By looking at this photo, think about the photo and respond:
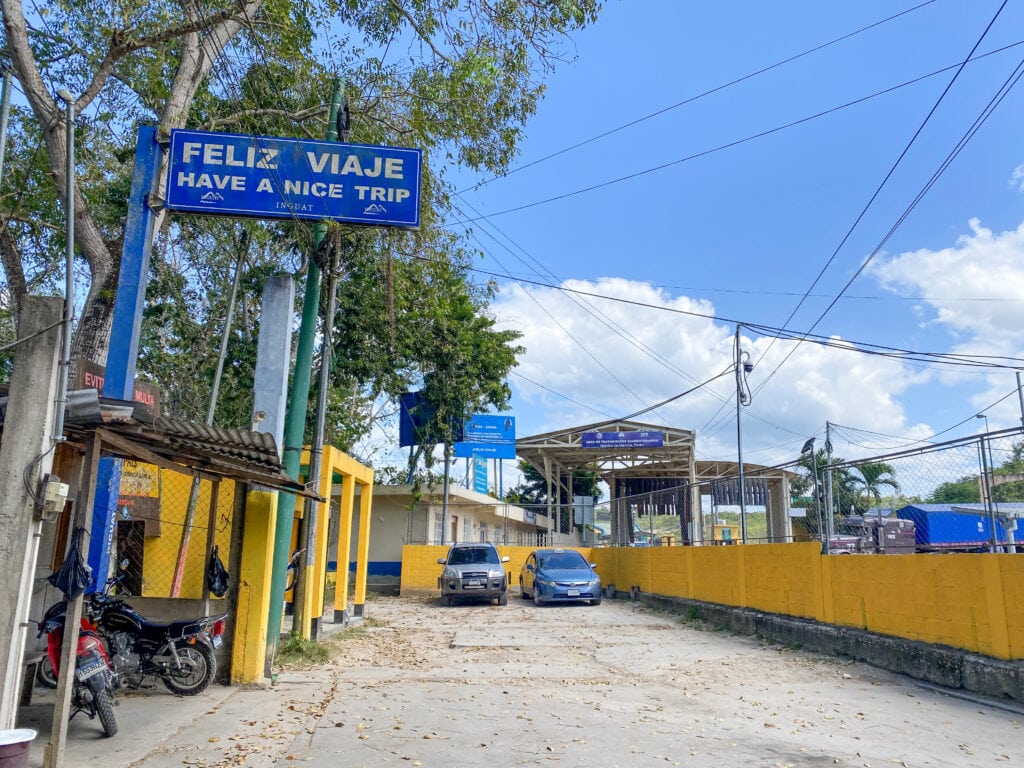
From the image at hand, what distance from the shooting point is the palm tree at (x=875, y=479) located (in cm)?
931

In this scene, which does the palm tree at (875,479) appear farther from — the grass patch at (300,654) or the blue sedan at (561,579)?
the blue sedan at (561,579)

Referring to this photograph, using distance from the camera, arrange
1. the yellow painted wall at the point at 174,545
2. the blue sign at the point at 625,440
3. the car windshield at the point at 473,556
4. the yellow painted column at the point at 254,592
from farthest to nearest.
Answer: the blue sign at the point at 625,440
the car windshield at the point at 473,556
the yellow painted wall at the point at 174,545
the yellow painted column at the point at 254,592

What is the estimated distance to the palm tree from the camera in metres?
9.31

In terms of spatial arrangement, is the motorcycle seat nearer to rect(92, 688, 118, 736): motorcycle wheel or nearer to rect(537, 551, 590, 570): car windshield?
rect(92, 688, 118, 736): motorcycle wheel

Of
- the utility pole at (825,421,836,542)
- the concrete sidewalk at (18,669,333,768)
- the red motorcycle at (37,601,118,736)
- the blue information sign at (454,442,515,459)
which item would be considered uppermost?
the blue information sign at (454,442,515,459)

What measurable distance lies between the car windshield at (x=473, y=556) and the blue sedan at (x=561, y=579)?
1205 millimetres

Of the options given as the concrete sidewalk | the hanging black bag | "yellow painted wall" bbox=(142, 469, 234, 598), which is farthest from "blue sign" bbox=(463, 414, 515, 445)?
the concrete sidewalk

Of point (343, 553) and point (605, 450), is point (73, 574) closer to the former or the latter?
point (343, 553)

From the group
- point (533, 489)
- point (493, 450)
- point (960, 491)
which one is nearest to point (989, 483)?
point (960, 491)

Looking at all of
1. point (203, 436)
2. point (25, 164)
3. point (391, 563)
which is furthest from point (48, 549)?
point (391, 563)

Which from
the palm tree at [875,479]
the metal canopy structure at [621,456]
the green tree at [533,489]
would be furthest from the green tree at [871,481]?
the green tree at [533,489]

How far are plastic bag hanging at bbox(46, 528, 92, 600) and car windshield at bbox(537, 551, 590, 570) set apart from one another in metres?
16.2

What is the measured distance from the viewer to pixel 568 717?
6926 mm

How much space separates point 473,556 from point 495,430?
712cm
